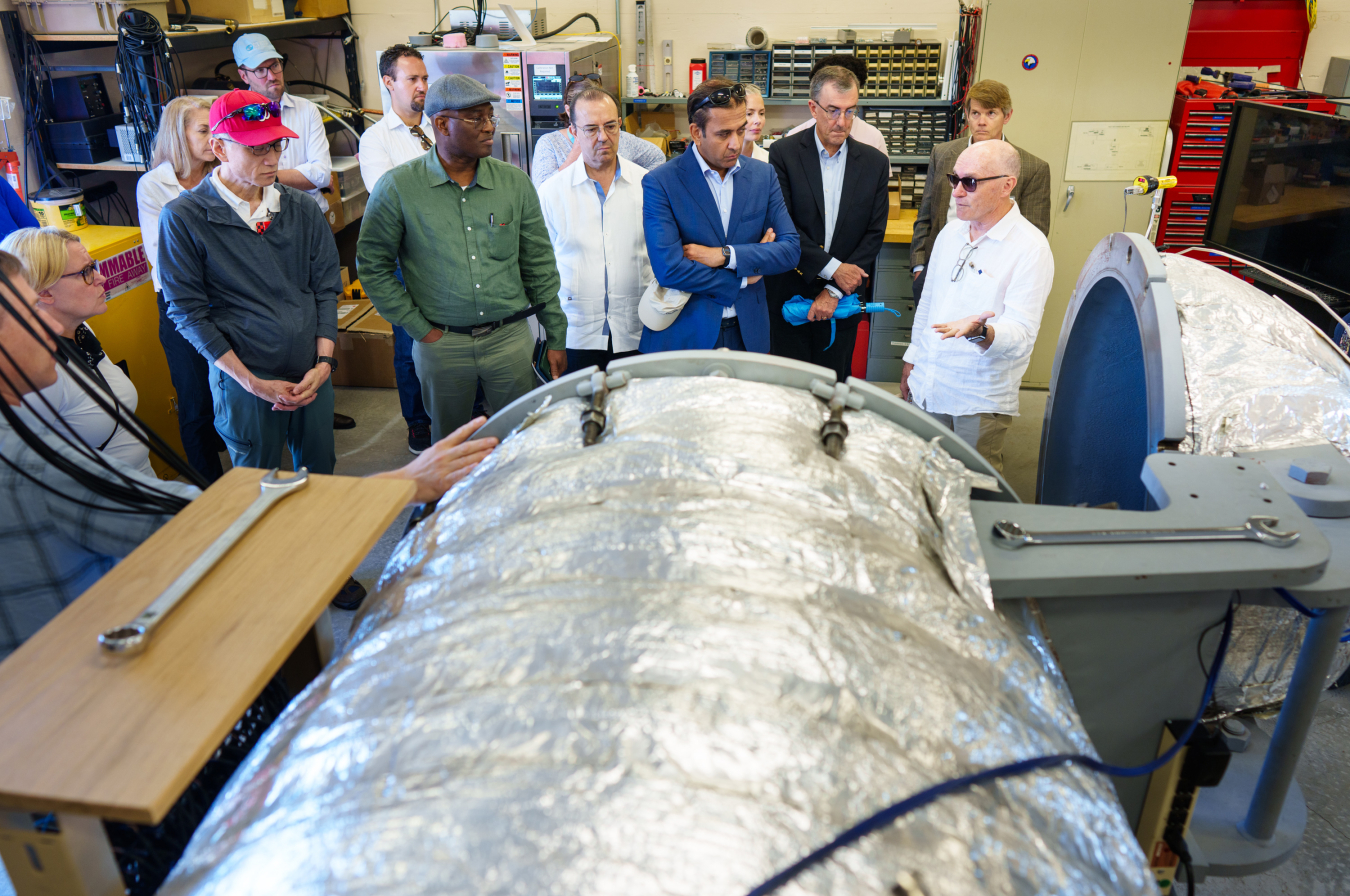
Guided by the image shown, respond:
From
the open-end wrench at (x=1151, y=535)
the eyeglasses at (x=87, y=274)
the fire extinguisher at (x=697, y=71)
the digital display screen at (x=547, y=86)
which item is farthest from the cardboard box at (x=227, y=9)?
the open-end wrench at (x=1151, y=535)

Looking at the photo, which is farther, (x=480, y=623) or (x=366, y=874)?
(x=480, y=623)

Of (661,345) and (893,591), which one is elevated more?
(893,591)

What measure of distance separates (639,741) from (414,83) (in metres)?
4.05

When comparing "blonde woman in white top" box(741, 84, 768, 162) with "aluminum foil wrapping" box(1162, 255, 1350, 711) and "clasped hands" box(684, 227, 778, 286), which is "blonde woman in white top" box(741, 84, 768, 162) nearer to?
"clasped hands" box(684, 227, 778, 286)

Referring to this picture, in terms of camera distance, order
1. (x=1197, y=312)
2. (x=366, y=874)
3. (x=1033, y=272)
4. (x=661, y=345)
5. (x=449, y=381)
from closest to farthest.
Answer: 1. (x=366, y=874)
2. (x=1197, y=312)
3. (x=1033, y=272)
4. (x=449, y=381)
5. (x=661, y=345)

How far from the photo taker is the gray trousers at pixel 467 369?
2.90m

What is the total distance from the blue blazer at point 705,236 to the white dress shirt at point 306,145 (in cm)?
195

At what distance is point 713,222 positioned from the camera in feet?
10.1

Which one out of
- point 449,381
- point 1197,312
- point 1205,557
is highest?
point 1197,312

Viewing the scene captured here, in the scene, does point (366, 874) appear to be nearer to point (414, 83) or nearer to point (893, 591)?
point (893, 591)

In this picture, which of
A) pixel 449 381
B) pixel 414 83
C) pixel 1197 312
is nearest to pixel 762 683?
pixel 1197 312

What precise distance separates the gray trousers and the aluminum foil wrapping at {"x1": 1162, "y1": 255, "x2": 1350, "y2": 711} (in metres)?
1.93

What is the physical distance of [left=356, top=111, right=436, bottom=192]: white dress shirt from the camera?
4.09m

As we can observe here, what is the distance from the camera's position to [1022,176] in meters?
3.80
